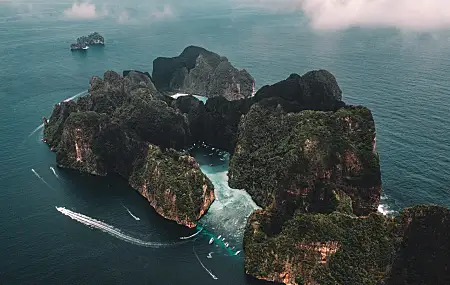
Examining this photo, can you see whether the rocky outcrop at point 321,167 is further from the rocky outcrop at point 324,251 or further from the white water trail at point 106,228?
the white water trail at point 106,228

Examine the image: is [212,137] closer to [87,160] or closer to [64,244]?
[87,160]

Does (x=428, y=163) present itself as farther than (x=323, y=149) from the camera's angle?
Yes

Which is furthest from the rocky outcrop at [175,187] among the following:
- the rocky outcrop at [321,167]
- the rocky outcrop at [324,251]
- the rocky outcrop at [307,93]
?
the rocky outcrop at [307,93]

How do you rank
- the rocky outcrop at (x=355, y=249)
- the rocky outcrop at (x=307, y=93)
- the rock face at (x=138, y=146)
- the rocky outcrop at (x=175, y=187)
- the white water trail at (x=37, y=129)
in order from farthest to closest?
the white water trail at (x=37, y=129), the rocky outcrop at (x=307, y=93), the rock face at (x=138, y=146), the rocky outcrop at (x=175, y=187), the rocky outcrop at (x=355, y=249)

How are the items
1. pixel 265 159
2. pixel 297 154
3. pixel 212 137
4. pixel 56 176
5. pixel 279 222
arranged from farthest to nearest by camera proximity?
pixel 212 137, pixel 56 176, pixel 265 159, pixel 297 154, pixel 279 222

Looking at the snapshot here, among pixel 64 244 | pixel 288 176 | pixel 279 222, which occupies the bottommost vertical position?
pixel 64 244

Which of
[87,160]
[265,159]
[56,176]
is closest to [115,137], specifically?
[87,160]

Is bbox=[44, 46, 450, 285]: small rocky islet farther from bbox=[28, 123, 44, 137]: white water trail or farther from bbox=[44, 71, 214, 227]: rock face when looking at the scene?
bbox=[28, 123, 44, 137]: white water trail
